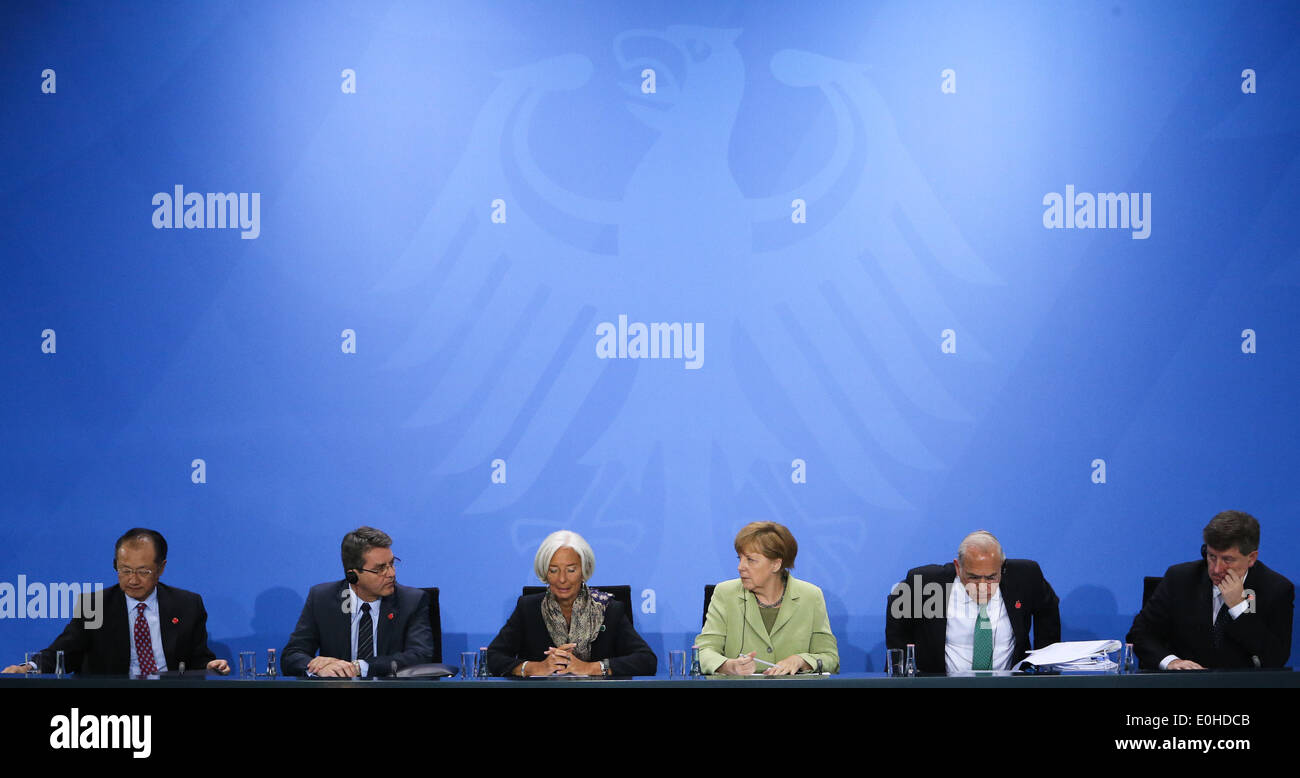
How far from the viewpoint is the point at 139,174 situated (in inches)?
179

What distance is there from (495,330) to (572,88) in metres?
1.04

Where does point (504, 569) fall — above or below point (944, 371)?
below

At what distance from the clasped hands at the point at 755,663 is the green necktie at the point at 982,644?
2.57 feet

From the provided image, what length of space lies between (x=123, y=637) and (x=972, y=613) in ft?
9.41

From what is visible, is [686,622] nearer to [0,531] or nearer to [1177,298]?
[1177,298]

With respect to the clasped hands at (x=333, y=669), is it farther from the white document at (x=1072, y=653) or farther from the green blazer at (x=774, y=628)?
the white document at (x=1072, y=653)

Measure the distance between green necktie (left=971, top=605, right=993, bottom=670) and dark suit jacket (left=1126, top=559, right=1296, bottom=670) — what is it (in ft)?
1.59

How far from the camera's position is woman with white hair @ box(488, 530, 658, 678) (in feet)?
11.9

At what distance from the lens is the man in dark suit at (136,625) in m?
3.79

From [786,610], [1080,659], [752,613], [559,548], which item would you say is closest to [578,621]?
[559,548]

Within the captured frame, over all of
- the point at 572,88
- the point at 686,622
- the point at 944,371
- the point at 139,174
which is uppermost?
the point at 572,88

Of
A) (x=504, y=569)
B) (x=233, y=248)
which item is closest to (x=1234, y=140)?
(x=504, y=569)

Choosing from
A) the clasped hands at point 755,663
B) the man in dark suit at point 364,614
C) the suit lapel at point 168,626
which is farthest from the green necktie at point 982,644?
the suit lapel at point 168,626
